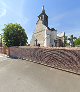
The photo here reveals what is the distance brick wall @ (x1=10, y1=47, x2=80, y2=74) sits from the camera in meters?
13.1

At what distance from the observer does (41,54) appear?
61.3 feet

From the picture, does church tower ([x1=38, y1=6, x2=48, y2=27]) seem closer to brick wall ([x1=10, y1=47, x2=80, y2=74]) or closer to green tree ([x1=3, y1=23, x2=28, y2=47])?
green tree ([x1=3, y1=23, x2=28, y2=47])

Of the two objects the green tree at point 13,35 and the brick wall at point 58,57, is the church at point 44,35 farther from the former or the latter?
the brick wall at point 58,57

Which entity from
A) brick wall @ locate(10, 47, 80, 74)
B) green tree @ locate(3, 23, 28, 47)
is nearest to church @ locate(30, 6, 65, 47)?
green tree @ locate(3, 23, 28, 47)

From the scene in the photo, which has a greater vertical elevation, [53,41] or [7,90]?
[53,41]

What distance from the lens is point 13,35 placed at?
33.8 m

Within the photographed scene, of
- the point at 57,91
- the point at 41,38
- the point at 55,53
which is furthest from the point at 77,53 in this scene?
the point at 41,38

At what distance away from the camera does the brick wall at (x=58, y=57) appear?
43.0 feet

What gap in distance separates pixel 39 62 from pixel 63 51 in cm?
510

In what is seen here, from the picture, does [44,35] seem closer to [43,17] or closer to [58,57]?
[43,17]

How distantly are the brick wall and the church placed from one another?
95.6 feet

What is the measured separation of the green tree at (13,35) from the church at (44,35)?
1639 centimetres

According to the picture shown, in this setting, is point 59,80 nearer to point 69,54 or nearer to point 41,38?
point 69,54

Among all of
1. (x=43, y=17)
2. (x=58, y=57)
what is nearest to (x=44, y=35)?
(x=43, y=17)
